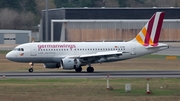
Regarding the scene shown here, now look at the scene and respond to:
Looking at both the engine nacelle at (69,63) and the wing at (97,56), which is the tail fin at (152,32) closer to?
the wing at (97,56)

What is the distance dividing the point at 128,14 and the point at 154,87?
75039 mm

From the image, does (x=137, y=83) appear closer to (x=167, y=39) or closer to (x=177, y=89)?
(x=177, y=89)

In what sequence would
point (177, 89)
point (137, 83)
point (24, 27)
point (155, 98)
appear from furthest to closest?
point (24, 27) → point (137, 83) → point (177, 89) → point (155, 98)

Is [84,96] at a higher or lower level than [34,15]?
lower

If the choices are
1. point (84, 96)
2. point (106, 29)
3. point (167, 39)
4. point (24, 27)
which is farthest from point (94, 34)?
point (84, 96)

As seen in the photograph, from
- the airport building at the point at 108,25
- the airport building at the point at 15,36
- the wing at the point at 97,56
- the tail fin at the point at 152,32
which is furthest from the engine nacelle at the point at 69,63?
the airport building at the point at 15,36

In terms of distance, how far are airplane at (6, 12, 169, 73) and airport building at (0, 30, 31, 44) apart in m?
67.4

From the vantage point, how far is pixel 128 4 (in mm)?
166625

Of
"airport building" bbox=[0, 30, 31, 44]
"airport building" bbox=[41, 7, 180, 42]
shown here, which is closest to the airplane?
"airport building" bbox=[41, 7, 180, 42]

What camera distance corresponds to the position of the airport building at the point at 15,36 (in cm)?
11888

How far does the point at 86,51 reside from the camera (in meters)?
52.1

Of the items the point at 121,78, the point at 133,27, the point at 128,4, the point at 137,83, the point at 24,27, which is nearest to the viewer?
the point at 137,83

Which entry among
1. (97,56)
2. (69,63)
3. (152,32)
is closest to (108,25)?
(152,32)

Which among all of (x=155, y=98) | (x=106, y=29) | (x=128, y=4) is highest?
(x=128, y=4)
